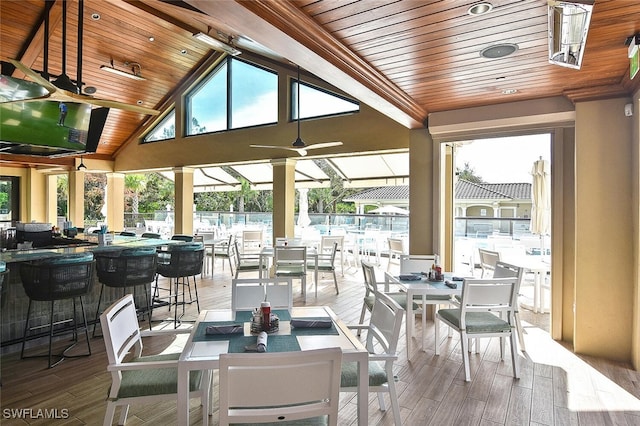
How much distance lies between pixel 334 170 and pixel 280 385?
23.7 feet

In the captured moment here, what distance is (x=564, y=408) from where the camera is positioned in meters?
2.70

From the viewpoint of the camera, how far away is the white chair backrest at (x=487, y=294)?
3186 millimetres

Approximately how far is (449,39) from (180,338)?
394 cm

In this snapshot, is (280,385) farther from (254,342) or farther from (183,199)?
(183,199)

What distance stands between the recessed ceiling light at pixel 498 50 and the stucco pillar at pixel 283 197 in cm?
506

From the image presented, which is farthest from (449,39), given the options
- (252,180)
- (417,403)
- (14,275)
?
(252,180)

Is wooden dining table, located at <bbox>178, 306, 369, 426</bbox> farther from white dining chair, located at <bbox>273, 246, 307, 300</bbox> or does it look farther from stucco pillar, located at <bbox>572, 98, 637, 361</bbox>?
white dining chair, located at <bbox>273, 246, 307, 300</bbox>

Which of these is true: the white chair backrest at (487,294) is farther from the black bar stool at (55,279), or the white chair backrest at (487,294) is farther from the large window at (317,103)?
the large window at (317,103)

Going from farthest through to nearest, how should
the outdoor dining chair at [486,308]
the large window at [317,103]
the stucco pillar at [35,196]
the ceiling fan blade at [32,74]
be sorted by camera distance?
the stucco pillar at [35,196], the large window at [317,103], the outdoor dining chair at [486,308], the ceiling fan blade at [32,74]

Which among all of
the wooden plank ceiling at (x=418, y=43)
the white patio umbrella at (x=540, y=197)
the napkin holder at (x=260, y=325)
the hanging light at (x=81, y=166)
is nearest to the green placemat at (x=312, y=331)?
the napkin holder at (x=260, y=325)

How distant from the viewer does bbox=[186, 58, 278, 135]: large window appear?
792 centimetres

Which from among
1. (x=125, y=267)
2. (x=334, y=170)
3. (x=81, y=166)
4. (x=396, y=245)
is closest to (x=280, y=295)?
(x=125, y=267)

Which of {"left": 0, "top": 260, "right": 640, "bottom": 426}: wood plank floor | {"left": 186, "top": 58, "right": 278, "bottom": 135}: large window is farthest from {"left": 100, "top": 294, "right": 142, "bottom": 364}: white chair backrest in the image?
{"left": 186, "top": 58, "right": 278, "bottom": 135}: large window

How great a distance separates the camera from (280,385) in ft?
4.75
